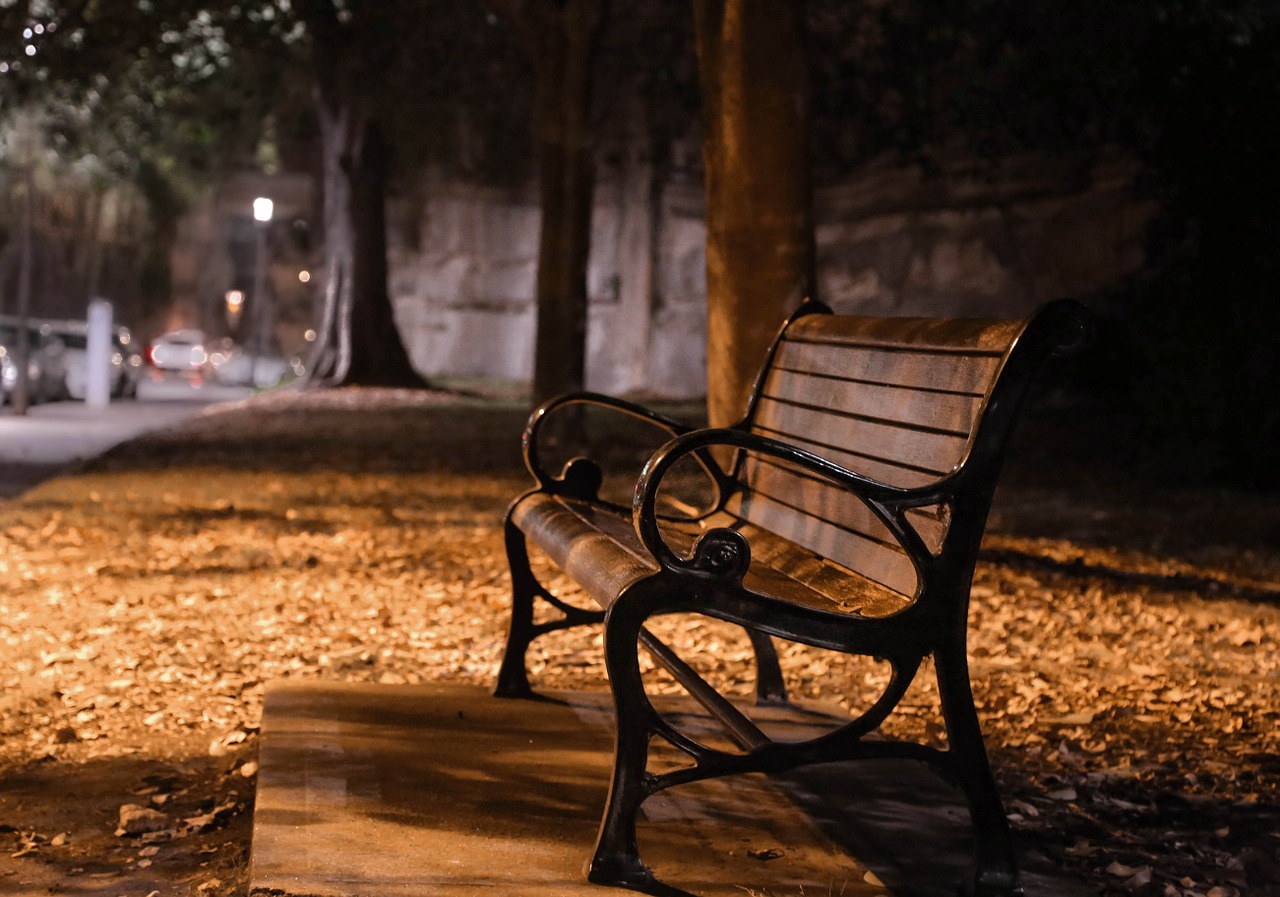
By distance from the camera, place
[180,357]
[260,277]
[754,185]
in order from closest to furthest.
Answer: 1. [754,185]
2. [260,277]
3. [180,357]

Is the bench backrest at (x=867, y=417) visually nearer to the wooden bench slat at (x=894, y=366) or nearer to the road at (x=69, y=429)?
the wooden bench slat at (x=894, y=366)

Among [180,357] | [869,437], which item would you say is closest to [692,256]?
[180,357]

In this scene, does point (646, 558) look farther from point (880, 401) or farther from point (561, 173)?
point (561, 173)

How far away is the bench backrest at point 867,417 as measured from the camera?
12.2 ft

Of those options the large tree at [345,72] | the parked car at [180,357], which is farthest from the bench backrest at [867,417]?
the parked car at [180,357]

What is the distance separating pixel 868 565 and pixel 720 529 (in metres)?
0.67

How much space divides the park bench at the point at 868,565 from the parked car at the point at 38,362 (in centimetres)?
2462

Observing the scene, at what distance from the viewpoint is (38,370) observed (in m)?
28.3

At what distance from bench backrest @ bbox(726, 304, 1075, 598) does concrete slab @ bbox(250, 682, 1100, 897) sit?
61cm

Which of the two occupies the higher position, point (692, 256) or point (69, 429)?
point (692, 256)

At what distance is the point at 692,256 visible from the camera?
32812mm

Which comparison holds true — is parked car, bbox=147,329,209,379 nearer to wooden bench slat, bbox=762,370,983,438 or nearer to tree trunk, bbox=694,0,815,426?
tree trunk, bbox=694,0,815,426

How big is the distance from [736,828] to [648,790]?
1.90ft

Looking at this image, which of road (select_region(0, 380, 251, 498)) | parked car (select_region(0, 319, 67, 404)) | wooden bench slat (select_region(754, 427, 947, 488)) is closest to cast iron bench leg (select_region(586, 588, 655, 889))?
wooden bench slat (select_region(754, 427, 947, 488))
